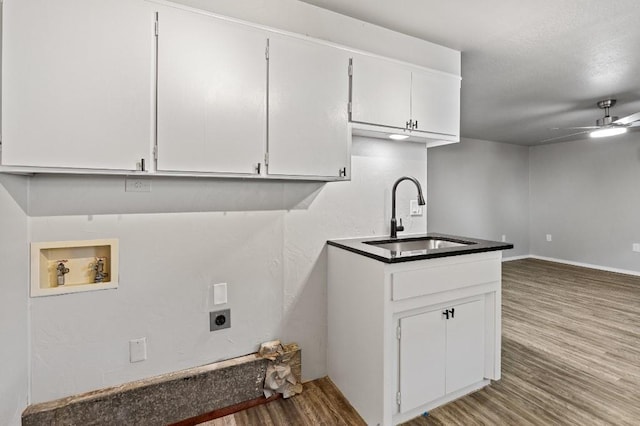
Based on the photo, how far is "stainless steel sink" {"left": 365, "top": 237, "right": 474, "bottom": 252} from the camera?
7.29 ft

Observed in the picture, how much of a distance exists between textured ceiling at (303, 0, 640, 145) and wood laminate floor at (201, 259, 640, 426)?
244 centimetres

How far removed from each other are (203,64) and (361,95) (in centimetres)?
95

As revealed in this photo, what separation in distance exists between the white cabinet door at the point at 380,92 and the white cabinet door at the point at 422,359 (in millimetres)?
1265

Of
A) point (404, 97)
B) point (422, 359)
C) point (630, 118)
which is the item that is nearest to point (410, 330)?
point (422, 359)

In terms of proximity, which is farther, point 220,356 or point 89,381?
point 220,356

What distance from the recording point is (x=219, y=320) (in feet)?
6.04

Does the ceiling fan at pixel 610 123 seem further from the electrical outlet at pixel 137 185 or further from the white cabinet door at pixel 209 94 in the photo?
the electrical outlet at pixel 137 185

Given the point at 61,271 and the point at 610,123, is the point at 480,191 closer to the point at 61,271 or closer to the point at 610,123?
the point at 610,123

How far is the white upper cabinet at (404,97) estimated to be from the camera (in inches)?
77.0

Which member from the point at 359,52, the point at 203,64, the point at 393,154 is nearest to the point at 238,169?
the point at 203,64

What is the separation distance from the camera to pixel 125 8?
1376 millimetres

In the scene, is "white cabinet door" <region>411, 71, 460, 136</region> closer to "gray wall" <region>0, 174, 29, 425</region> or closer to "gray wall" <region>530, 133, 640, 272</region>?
"gray wall" <region>0, 174, 29, 425</region>

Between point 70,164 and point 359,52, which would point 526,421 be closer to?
point 359,52

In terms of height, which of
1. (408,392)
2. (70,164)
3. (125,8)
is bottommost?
(408,392)
